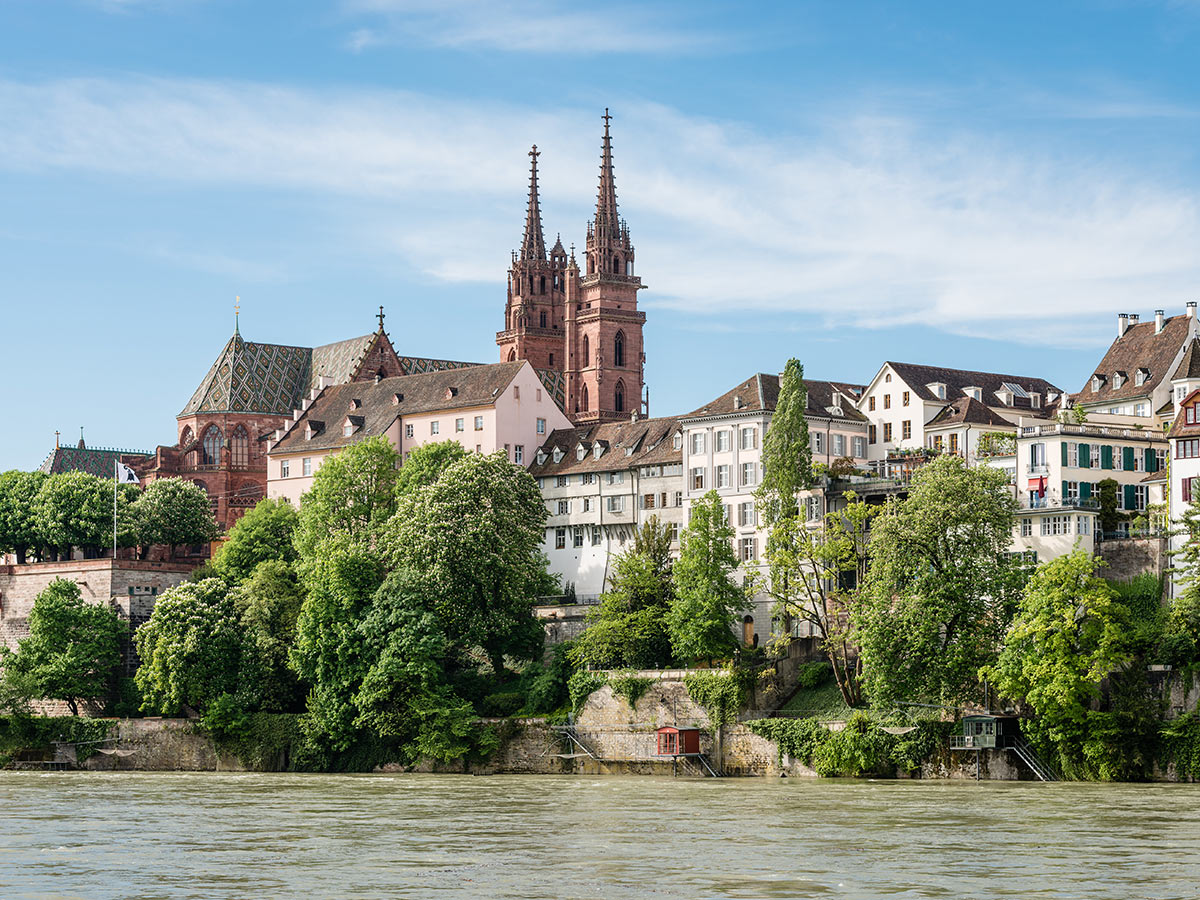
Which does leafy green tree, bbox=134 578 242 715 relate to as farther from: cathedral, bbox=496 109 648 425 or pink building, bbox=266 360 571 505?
cathedral, bbox=496 109 648 425

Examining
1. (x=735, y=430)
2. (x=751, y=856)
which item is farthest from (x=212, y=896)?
(x=735, y=430)

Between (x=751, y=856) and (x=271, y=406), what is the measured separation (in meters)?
106

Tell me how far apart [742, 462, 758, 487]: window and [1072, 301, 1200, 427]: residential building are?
17.3m

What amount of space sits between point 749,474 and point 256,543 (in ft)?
102

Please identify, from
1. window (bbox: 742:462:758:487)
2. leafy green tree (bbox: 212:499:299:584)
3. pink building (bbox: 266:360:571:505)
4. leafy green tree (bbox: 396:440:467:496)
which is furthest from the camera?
pink building (bbox: 266:360:571:505)

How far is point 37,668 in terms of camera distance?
107m

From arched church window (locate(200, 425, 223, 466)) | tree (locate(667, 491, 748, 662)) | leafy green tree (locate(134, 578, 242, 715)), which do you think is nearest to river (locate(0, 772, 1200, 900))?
tree (locate(667, 491, 748, 662))

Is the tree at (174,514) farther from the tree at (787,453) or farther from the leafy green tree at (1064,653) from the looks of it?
the leafy green tree at (1064,653)

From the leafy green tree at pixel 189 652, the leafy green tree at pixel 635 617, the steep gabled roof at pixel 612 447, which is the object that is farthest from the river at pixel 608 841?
the steep gabled roof at pixel 612 447

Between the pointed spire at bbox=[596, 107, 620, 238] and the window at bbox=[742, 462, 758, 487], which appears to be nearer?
the window at bbox=[742, 462, 758, 487]

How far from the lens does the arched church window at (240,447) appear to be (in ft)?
497

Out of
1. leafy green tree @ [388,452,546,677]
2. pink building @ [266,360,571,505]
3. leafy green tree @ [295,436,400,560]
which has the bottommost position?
leafy green tree @ [388,452,546,677]

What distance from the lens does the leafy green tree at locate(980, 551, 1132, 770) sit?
78750mm

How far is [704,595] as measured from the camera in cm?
9456
